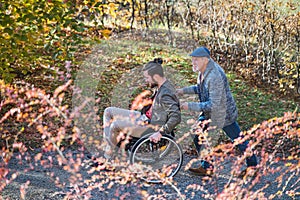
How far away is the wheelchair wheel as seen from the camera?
4.54 m

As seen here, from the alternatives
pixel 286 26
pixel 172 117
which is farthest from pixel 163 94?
pixel 286 26

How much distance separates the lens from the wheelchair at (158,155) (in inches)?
178

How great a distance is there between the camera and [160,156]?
4875 mm

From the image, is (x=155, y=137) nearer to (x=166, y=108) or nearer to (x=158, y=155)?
(x=166, y=108)

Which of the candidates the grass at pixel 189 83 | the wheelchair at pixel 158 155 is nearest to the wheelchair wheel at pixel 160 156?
the wheelchair at pixel 158 155

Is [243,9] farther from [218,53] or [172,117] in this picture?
[172,117]

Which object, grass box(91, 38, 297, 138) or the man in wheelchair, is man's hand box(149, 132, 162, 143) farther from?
grass box(91, 38, 297, 138)

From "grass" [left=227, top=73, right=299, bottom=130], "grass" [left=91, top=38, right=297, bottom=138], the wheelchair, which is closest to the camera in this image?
the wheelchair

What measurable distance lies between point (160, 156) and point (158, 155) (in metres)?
0.03

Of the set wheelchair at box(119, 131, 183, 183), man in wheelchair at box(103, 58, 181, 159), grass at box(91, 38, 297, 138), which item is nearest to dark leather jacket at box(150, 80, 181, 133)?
man in wheelchair at box(103, 58, 181, 159)

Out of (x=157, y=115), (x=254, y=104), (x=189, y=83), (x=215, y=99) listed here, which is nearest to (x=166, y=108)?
(x=157, y=115)

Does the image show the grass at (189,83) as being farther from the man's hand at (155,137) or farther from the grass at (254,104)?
the man's hand at (155,137)

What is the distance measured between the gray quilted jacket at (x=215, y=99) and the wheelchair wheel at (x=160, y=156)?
44 cm

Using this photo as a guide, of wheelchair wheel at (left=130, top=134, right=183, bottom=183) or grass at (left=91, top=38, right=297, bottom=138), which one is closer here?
wheelchair wheel at (left=130, top=134, right=183, bottom=183)
